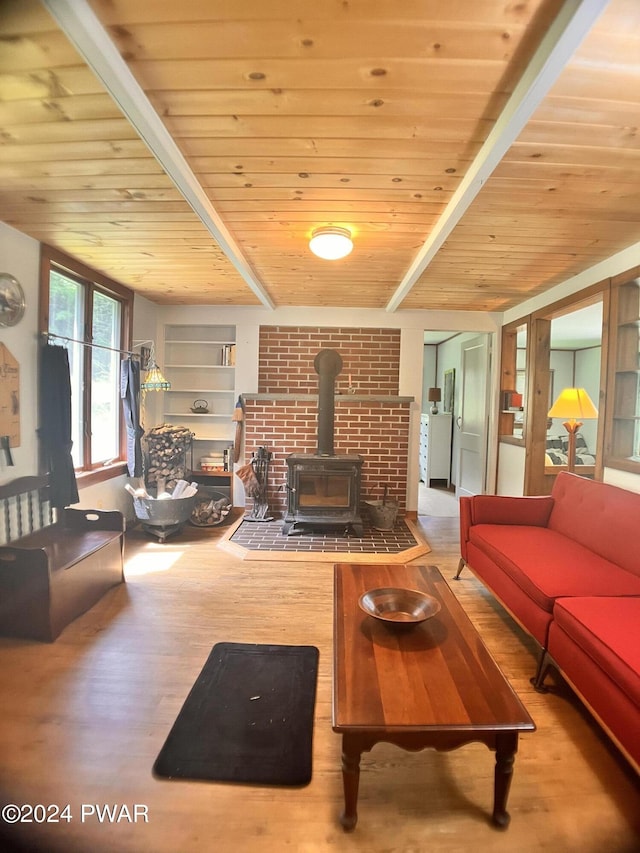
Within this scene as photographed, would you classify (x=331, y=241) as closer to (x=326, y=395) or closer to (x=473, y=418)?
(x=326, y=395)

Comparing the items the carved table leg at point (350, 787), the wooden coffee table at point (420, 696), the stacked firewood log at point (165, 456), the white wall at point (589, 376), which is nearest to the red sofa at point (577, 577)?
the wooden coffee table at point (420, 696)

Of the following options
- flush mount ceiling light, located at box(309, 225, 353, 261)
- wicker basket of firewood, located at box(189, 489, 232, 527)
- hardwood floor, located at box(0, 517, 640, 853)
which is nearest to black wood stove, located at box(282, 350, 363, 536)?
wicker basket of firewood, located at box(189, 489, 232, 527)

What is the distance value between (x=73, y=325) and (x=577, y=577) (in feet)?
12.2

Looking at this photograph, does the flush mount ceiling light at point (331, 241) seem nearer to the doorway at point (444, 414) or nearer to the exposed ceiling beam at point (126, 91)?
the exposed ceiling beam at point (126, 91)

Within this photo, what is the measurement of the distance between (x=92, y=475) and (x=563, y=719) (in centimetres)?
340

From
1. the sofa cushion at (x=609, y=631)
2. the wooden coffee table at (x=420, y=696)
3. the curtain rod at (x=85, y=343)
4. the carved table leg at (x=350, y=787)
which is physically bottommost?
the carved table leg at (x=350, y=787)

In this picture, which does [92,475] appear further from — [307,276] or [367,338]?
[367,338]

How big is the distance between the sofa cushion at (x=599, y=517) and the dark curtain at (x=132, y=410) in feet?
10.9

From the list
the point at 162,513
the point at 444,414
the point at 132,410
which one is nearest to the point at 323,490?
the point at 162,513

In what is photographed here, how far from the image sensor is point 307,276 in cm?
352

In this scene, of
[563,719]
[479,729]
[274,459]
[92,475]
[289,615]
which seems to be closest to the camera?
[479,729]

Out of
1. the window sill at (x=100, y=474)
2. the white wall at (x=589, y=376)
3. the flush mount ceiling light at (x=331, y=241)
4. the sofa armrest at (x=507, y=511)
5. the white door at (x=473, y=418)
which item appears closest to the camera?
the flush mount ceiling light at (x=331, y=241)

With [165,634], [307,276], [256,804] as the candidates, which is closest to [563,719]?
[256,804]

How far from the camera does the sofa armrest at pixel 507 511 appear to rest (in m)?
2.97
